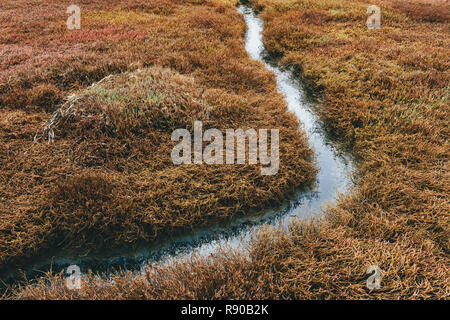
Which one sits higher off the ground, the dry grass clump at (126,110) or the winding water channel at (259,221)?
the dry grass clump at (126,110)

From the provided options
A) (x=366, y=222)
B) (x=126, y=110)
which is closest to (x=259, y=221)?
(x=366, y=222)

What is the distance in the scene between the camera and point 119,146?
4883mm

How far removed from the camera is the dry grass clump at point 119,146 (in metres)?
3.78

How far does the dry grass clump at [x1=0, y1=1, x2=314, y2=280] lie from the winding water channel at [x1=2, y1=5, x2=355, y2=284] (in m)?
0.14

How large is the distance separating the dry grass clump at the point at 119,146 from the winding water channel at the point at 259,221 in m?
0.14

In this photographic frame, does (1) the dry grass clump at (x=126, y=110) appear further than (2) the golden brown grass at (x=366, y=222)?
Yes

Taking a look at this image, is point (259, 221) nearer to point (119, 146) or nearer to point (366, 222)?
point (366, 222)

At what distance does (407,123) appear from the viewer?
564cm

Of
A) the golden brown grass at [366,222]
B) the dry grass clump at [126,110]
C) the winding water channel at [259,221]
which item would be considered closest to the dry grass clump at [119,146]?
the dry grass clump at [126,110]

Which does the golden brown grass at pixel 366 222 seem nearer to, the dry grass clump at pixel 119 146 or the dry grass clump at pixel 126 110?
the dry grass clump at pixel 119 146

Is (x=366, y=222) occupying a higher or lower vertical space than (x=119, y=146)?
lower

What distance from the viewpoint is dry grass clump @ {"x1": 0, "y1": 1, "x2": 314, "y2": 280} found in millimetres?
3783

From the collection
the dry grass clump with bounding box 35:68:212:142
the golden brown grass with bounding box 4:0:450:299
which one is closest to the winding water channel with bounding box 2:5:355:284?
the golden brown grass with bounding box 4:0:450:299

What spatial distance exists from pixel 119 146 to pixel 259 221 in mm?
2899
